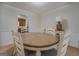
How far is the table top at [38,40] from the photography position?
153cm

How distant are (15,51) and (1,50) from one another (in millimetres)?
179

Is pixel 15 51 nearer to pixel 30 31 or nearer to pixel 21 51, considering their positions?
pixel 21 51

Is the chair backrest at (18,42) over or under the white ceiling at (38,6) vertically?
under

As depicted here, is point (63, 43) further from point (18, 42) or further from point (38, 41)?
point (18, 42)

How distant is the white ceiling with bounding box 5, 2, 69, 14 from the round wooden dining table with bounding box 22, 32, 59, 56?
0.30m

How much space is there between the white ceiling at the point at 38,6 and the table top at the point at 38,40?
0.99 feet

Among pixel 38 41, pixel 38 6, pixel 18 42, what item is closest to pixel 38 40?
pixel 38 41

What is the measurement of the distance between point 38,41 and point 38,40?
12 mm

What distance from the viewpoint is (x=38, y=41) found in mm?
1528

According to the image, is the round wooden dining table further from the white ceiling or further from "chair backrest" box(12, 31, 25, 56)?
the white ceiling

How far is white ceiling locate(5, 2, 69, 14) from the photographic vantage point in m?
1.54

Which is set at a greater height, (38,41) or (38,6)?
(38,6)

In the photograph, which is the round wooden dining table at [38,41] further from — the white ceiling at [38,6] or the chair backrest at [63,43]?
the white ceiling at [38,6]

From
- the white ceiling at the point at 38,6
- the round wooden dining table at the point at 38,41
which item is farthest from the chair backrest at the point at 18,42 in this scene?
the white ceiling at the point at 38,6
